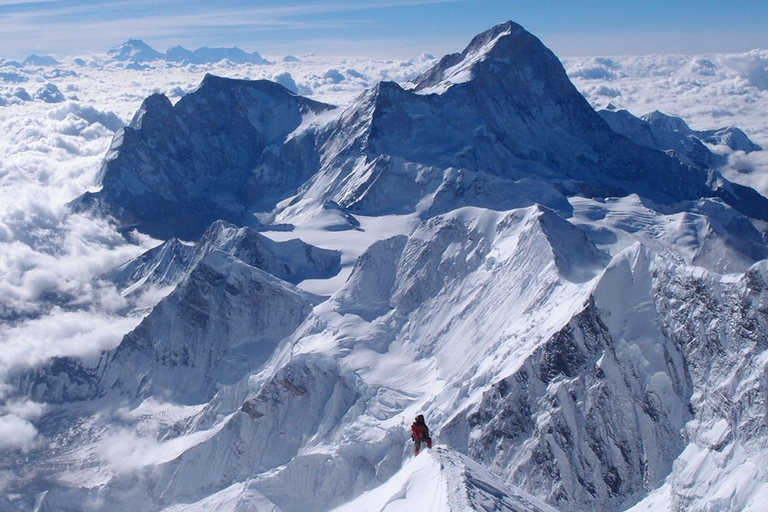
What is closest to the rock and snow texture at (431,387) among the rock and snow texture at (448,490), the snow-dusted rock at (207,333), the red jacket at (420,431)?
the rock and snow texture at (448,490)

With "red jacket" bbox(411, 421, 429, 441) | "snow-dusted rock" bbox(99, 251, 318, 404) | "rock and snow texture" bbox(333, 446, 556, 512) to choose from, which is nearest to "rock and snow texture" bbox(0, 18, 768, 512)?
"rock and snow texture" bbox(333, 446, 556, 512)

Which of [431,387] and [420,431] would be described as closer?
[420,431]

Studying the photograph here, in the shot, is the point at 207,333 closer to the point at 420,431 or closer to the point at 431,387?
the point at 431,387

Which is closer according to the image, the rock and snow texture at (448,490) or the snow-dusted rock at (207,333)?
the rock and snow texture at (448,490)

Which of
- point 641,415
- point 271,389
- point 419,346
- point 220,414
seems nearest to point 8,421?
point 220,414

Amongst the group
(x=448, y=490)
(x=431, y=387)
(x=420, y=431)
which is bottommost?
(x=431, y=387)

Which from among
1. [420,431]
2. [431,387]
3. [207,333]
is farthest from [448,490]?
[207,333]

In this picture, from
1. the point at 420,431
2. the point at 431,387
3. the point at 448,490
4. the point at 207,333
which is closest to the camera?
the point at 448,490

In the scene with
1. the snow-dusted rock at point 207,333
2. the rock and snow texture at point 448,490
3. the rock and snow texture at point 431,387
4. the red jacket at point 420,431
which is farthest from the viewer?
the snow-dusted rock at point 207,333

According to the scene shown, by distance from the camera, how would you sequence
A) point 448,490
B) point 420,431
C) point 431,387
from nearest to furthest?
point 448,490
point 420,431
point 431,387

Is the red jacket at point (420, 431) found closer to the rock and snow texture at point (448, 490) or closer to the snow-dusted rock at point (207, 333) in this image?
the rock and snow texture at point (448, 490)

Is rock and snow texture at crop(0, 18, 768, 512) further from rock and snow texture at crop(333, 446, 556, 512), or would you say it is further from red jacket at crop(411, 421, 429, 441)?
red jacket at crop(411, 421, 429, 441)
